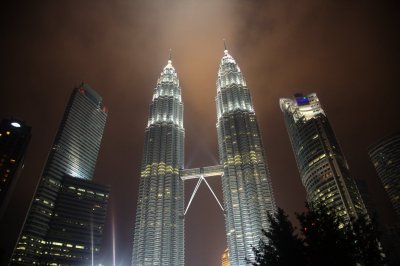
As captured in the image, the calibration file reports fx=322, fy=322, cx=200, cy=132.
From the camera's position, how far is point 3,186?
414ft

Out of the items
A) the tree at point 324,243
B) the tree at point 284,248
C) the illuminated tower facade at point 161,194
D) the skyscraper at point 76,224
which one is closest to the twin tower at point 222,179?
the illuminated tower facade at point 161,194

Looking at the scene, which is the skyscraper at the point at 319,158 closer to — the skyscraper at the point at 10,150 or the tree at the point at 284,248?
the tree at the point at 284,248

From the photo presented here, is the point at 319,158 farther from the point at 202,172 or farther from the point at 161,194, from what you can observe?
the point at 161,194

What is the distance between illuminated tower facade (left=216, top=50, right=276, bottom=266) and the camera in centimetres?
13875

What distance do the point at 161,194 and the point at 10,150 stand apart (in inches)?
2727

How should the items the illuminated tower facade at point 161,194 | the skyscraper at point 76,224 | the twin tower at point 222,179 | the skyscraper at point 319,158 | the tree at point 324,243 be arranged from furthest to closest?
1. the skyscraper at point 76,224
2. the illuminated tower facade at point 161,194
3. the twin tower at point 222,179
4. the skyscraper at point 319,158
5. the tree at point 324,243

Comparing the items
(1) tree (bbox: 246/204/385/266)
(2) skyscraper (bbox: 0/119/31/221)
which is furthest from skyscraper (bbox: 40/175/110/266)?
(1) tree (bbox: 246/204/385/266)

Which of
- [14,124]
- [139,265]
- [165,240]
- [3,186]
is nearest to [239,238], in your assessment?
[165,240]

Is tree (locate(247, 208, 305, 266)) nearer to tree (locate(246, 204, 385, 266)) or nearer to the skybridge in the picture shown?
tree (locate(246, 204, 385, 266))

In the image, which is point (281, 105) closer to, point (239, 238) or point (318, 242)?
point (239, 238)

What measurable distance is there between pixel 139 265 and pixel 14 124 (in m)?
83.2

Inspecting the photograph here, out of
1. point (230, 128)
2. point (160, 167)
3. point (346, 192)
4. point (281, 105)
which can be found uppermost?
point (281, 105)

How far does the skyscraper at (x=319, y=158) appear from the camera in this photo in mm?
128262

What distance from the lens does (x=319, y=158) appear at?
473ft
